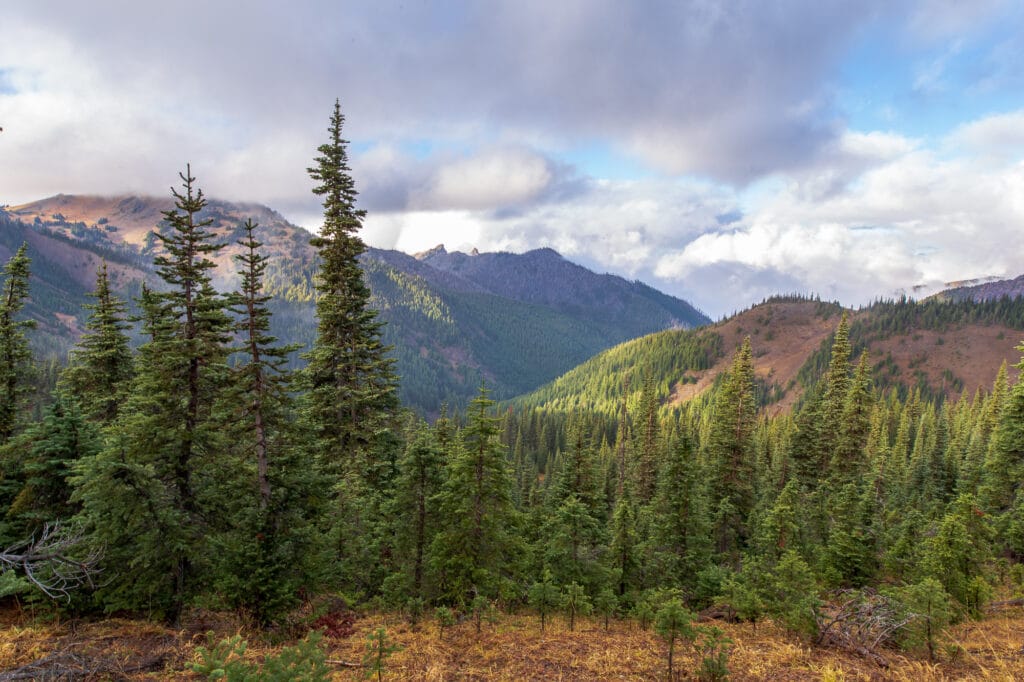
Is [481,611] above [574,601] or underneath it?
underneath

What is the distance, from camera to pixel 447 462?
50.4 feet

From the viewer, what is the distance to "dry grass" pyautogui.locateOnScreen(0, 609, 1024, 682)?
371 inches

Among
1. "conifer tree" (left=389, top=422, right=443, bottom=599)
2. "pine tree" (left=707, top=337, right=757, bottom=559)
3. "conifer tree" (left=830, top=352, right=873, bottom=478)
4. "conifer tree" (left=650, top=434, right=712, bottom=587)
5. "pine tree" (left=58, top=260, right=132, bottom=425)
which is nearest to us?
"conifer tree" (left=389, top=422, right=443, bottom=599)

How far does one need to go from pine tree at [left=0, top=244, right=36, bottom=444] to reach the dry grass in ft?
48.5

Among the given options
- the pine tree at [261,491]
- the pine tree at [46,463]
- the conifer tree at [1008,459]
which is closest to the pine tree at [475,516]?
the pine tree at [261,491]

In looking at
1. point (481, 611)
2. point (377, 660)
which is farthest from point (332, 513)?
point (377, 660)

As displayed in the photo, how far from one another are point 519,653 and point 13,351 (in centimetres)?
2708

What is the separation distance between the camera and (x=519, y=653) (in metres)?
11.1

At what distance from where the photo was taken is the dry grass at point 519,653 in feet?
30.9

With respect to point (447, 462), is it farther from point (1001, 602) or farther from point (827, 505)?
point (827, 505)

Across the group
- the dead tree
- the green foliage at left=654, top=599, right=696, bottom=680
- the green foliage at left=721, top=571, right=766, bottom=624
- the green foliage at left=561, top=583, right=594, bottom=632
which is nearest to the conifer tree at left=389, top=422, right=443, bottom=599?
the green foliage at left=561, top=583, right=594, bottom=632

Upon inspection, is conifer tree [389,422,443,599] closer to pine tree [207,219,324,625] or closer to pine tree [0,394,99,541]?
pine tree [207,219,324,625]

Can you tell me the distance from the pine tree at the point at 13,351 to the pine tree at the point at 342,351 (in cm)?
1332

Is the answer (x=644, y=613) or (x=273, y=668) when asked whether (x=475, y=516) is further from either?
(x=273, y=668)
